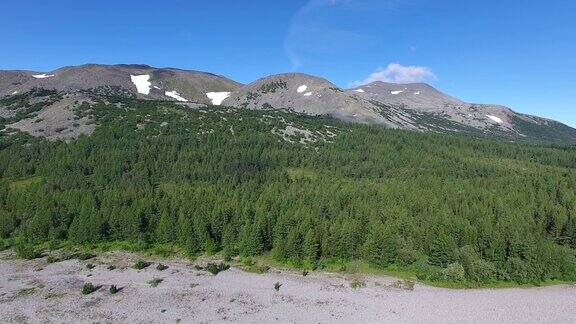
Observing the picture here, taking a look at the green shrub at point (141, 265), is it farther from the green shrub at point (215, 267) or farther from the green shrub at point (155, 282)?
the green shrub at point (215, 267)

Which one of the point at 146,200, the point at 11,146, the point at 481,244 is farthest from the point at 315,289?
the point at 11,146

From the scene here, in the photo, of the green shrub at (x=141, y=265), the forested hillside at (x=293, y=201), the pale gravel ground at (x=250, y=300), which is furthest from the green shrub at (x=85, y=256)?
the green shrub at (x=141, y=265)

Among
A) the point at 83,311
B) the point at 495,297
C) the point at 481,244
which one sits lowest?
the point at 83,311

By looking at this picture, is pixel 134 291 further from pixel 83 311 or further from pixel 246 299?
pixel 246 299

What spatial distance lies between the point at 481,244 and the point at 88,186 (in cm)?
9402

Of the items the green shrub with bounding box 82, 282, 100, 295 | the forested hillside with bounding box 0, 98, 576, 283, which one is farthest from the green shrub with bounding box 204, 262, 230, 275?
the green shrub with bounding box 82, 282, 100, 295

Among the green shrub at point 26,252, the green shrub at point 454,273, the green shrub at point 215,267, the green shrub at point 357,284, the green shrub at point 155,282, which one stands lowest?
the green shrub at point 26,252

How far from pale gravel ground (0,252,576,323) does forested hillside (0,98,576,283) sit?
263 inches

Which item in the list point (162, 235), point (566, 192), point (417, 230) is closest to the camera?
point (417, 230)

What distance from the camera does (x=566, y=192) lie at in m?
106

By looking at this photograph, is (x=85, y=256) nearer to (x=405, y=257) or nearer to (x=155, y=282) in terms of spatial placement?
(x=155, y=282)

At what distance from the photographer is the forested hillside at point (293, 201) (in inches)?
3007

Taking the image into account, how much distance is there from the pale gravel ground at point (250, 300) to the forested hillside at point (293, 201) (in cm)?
669

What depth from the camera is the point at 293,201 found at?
98.1 m
